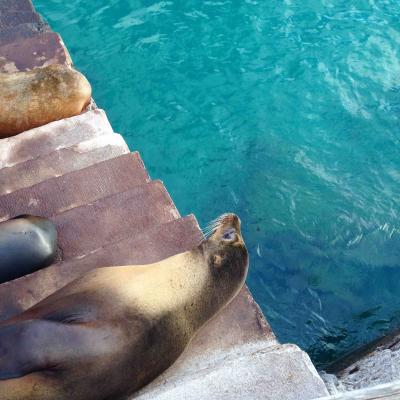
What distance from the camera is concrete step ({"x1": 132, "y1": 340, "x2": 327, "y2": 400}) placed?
9.25 ft

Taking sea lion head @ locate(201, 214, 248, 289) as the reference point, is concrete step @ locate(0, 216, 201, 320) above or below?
above

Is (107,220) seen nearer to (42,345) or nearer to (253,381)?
(42,345)

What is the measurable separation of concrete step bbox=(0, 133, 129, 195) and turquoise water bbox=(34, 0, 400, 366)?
2.17 meters

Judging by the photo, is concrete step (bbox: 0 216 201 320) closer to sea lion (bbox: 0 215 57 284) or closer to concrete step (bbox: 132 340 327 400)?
sea lion (bbox: 0 215 57 284)

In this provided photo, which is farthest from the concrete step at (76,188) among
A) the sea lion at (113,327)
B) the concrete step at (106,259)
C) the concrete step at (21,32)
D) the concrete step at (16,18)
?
the concrete step at (16,18)

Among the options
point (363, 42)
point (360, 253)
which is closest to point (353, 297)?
point (360, 253)

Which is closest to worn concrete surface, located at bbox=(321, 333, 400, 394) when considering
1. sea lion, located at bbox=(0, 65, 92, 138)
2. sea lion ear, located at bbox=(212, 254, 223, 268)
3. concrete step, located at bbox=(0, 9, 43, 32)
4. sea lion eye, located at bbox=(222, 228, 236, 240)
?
sea lion ear, located at bbox=(212, 254, 223, 268)

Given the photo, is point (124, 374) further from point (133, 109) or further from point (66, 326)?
point (133, 109)

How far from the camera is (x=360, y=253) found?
6105mm

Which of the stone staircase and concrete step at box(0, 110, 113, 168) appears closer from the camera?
the stone staircase

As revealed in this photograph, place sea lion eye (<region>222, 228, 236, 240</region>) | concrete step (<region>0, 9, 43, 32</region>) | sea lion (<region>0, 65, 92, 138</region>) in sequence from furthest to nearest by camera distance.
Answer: concrete step (<region>0, 9, 43, 32</region>)
sea lion (<region>0, 65, 92, 138</region>)
sea lion eye (<region>222, 228, 236, 240</region>)

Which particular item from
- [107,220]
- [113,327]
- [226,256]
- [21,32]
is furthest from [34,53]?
[113,327]

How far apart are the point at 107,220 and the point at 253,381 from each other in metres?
1.61

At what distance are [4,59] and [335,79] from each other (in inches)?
174
